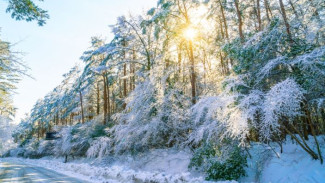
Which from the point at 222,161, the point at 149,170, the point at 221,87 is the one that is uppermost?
the point at 221,87

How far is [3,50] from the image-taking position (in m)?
5.63

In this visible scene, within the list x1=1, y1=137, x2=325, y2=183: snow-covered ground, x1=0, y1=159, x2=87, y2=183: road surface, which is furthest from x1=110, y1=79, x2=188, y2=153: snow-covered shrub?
x1=0, y1=159, x2=87, y2=183: road surface

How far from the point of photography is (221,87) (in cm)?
795

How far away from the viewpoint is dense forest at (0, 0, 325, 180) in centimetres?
571

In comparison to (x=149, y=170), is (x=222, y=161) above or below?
above

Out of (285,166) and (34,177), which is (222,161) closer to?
(285,166)

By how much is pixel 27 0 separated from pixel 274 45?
24.3 feet

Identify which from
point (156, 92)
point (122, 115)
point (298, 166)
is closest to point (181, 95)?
point (156, 92)

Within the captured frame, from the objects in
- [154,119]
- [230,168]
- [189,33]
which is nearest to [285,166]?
[230,168]

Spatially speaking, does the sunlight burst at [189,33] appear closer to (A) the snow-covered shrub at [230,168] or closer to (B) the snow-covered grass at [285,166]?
(B) the snow-covered grass at [285,166]

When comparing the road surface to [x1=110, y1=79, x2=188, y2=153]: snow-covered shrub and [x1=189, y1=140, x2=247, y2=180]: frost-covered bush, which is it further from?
[x1=189, y1=140, x2=247, y2=180]: frost-covered bush

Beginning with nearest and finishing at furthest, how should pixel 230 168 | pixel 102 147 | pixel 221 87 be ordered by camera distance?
1. pixel 230 168
2. pixel 221 87
3. pixel 102 147

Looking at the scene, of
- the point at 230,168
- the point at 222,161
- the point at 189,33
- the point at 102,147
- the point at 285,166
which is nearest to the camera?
the point at 285,166

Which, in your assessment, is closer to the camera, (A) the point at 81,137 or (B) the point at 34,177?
(B) the point at 34,177
